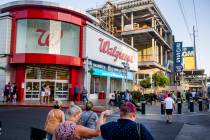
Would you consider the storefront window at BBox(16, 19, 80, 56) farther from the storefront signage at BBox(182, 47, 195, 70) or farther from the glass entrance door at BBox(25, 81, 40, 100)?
the storefront signage at BBox(182, 47, 195, 70)

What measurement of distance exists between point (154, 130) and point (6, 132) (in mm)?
5870

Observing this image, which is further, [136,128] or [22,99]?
[22,99]

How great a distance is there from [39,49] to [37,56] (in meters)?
1.08

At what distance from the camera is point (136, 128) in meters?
3.52

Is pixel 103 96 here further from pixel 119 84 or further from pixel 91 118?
pixel 91 118

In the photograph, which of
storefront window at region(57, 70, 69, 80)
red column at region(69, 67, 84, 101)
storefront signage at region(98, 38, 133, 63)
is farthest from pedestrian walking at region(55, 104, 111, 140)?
storefront signage at region(98, 38, 133, 63)

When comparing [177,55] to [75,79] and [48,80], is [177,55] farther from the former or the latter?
[48,80]

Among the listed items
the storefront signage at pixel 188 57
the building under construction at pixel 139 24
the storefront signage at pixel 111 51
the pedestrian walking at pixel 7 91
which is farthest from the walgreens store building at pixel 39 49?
the storefront signage at pixel 188 57

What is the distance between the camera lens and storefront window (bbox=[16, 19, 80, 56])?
28.3 meters

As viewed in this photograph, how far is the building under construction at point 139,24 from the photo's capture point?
5569cm

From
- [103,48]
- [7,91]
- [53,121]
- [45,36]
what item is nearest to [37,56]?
[45,36]

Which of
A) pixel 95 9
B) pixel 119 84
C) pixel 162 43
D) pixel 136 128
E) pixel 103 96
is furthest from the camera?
pixel 162 43

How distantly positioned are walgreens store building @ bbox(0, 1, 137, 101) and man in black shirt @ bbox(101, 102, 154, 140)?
24.5 m

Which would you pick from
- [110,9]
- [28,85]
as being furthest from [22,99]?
[110,9]
